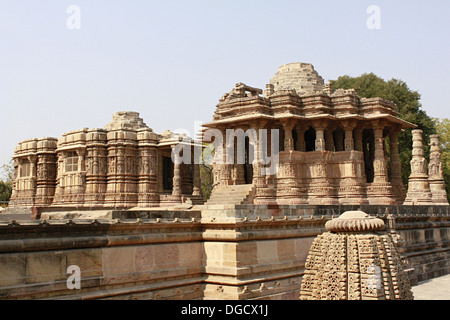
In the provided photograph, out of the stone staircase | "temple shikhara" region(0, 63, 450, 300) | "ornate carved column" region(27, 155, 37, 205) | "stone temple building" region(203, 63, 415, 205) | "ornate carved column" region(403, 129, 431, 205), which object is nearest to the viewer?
"temple shikhara" region(0, 63, 450, 300)

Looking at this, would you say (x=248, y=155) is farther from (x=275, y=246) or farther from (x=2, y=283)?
(x=2, y=283)

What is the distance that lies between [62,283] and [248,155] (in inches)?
670

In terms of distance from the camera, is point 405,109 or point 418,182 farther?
point 405,109

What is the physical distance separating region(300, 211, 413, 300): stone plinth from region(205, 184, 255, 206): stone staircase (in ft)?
40.4

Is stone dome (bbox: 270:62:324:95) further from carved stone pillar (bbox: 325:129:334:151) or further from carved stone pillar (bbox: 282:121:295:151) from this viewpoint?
carved stone pillar (bbox: 282:121:295:151)

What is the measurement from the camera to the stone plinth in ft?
20.9

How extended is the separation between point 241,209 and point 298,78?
46.8 feet

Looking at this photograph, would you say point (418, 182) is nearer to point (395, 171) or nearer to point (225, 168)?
point (395, 171)

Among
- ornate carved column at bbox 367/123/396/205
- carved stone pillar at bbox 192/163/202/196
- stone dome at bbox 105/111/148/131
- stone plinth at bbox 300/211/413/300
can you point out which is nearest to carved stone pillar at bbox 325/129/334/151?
ornate carved column at bbox 367/123/396/205

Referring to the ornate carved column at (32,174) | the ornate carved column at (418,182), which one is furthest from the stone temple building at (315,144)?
the ornate carved column at (32,174)

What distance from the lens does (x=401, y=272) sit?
21.7 ft

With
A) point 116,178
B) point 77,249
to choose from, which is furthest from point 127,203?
point 77,249

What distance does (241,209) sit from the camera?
979cm

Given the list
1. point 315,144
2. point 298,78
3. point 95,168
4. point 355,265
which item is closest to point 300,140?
point 315,144
